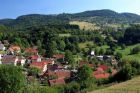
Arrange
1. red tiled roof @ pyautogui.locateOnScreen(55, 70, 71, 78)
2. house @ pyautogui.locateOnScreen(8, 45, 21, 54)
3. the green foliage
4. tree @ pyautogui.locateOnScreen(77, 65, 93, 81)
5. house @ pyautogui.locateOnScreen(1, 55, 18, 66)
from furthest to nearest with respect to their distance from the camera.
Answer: house @ pyautogui.locateOnScreen(8, 45, 21, 54)
house @ pyautogui.locateOnScreen(1, 55, 18, 66)
the green foliage
red tiled roof @ pyautogui.locateOnScreen(55, 70, 71, 78)
tree @ pyautogui.locateOnScreen(77, 65, 93, 81)

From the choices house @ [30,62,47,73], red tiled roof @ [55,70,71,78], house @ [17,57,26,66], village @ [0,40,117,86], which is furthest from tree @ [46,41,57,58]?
red tiled roof @ [55,70,71,78]

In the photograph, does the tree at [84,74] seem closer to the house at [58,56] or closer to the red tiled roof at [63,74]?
the red tiled roof at [63,74]

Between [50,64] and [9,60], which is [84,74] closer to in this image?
[50,64]

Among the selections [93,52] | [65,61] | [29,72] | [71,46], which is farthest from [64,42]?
[29,72]

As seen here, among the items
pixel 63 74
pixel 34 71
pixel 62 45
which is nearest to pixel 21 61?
pixel 34 71

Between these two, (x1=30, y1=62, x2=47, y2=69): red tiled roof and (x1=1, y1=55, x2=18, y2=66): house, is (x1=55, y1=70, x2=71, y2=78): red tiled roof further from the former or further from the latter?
(x1=1, y1=55, x2=18, y2=66): house

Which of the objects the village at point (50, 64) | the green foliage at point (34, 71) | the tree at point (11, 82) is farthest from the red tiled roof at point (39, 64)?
the tree at point (11, 82)

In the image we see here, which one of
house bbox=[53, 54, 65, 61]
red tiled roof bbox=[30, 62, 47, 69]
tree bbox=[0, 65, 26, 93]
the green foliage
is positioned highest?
tree bbox=[0, 65, 26, 93]

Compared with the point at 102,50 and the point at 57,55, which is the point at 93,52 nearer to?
the point at 102,50
